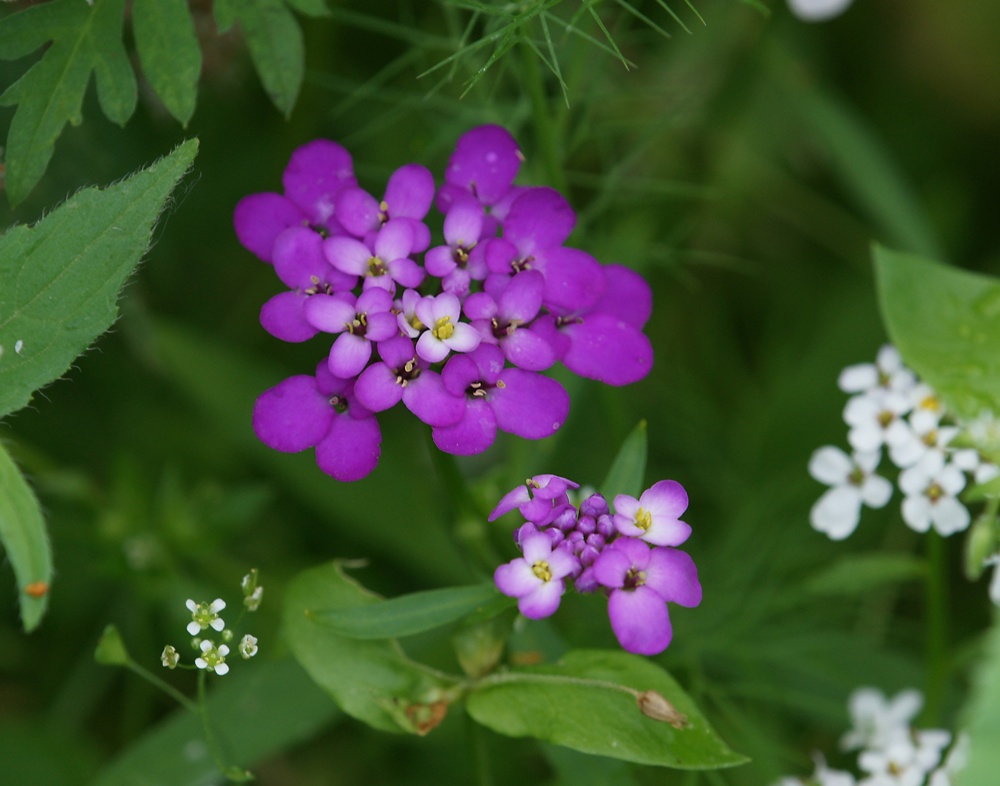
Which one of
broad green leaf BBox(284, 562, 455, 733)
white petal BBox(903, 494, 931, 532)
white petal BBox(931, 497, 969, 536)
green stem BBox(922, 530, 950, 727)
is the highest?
white petal BBox(931, 497, 969, 536)

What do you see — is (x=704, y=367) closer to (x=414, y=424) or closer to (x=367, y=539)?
(x=414, y=424)

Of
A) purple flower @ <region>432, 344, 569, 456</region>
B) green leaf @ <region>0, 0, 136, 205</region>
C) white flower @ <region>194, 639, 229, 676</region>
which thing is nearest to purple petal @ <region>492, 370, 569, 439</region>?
purple flower @ <region>432, 344, 569, 456</region>

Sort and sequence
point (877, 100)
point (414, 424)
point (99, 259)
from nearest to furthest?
point (99, 259) < point (414, 424) < point (877, 100)

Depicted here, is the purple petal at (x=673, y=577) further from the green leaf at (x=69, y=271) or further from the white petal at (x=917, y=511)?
the green leaf at (x=69, y=271)

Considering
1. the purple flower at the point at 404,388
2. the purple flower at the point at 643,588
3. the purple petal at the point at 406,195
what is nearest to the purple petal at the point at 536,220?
the purple petal at the point at 406,195

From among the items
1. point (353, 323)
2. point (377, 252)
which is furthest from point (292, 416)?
point (377, 252)

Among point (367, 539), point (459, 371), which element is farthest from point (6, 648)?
point (459, 371)

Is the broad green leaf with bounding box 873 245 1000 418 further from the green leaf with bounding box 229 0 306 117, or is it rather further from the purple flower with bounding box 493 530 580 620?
the green leaf with bounding box 229 0 306 117
